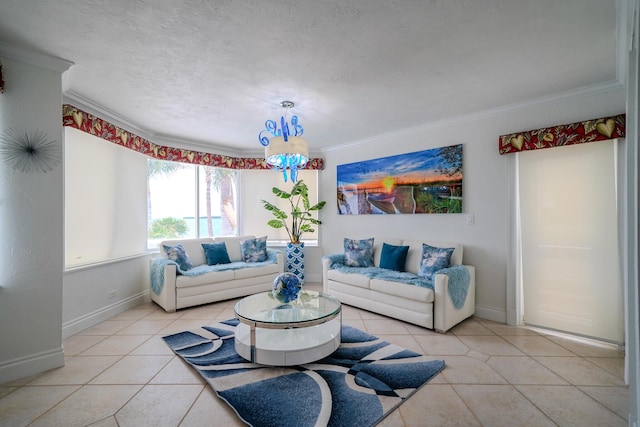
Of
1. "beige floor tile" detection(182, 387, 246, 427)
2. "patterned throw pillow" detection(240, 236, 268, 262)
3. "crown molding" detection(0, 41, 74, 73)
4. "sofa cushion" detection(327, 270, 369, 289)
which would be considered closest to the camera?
"beige floor tile" detection(182, 387, 246, 427)

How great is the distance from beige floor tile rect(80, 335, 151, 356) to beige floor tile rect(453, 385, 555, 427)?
114 inches

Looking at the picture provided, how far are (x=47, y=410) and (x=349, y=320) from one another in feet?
8.66

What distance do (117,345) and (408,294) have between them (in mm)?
3056

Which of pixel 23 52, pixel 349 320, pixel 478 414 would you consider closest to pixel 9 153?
pixel 23 52

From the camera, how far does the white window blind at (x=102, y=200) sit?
316 centimetres

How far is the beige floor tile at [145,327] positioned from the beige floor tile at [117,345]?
10cm

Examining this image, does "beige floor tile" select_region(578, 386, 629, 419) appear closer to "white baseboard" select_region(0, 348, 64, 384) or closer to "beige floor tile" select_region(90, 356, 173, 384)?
"beige floor tile" select_region(90, 356, 173, 384)

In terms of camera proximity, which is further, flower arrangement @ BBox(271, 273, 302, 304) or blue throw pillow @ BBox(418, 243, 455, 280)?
blue throw pillow @ BBox(418, 243, 455, 280)

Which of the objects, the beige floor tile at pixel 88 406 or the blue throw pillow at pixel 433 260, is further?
the blue throw pillow at pixel 433 260

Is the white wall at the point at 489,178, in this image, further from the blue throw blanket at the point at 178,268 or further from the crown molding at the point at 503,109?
the blue throw blanket at the point at 178,268

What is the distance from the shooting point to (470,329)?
309 centimetres

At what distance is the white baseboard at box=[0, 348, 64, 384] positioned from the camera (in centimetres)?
209

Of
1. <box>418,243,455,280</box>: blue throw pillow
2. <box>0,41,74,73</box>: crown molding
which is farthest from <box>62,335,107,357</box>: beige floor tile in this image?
<box>418,243,455,280</box>: blue throw pillow

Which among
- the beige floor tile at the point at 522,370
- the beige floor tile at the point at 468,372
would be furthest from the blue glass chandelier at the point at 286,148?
the beige floor tile at the point at 522,370
